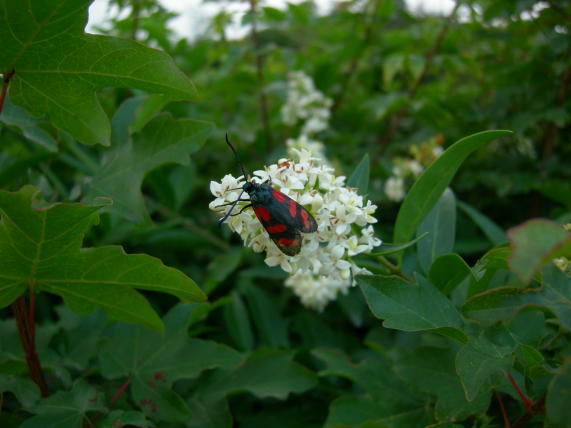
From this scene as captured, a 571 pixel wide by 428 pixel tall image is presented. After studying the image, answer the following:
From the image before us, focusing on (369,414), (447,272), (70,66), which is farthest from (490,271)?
(70,66)

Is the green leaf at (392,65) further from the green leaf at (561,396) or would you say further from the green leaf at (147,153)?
the green leaf at (561,396)

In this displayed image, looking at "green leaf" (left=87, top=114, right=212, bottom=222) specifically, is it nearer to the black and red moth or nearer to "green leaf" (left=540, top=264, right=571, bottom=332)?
the black and red moth

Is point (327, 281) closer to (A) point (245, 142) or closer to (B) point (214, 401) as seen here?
(B) point (214, 401)

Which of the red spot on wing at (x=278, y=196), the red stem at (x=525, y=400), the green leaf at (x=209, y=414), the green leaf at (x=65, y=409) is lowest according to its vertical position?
the green leaf at (x=209, y=414)

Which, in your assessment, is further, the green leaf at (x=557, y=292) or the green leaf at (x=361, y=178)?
the green leaf at (x=361, y=178)

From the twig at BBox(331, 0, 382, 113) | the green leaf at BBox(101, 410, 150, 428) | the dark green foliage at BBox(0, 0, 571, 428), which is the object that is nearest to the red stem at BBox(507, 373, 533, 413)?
the dark green foliage at BBox(0, 0, 571, 428)

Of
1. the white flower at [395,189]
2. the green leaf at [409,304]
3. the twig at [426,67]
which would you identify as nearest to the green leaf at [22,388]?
the green leaf at [409,304]

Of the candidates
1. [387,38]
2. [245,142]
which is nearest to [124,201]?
[245,142]
